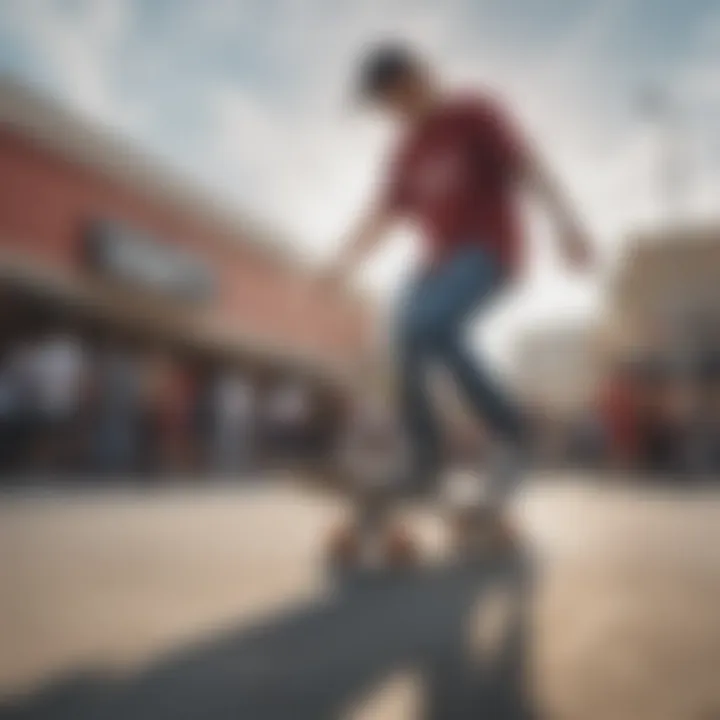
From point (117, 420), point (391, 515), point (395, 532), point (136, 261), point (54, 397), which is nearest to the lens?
point (395, 532)

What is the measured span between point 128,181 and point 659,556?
442 inches

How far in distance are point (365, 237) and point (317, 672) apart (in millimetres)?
1616

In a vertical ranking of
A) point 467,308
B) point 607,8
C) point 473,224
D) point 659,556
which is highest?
point 607,8

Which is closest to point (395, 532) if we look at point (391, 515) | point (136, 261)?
point (391, 515)

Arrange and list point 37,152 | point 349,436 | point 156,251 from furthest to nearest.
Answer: point 156,251, point 37,152, point 349,436

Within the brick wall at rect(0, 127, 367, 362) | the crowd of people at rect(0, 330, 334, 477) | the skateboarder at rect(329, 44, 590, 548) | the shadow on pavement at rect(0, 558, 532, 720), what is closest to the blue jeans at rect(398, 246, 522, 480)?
the skateboarder at rect(329, 44, 590, 548)

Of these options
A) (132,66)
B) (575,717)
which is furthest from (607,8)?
(575,717)

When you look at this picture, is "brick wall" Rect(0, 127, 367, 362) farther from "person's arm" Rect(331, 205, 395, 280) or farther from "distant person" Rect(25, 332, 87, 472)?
"person's arm" Rect(331, 205, 395, 280)

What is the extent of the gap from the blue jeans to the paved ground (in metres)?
0.40

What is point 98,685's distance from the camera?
1.13 meters

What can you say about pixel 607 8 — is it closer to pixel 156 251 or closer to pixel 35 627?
pixel 35 627

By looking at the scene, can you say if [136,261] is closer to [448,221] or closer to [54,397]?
[54,397]

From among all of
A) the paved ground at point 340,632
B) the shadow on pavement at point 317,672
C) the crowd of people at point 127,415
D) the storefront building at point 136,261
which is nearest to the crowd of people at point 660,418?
the crowd of people at point 127,415

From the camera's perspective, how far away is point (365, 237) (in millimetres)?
2625
